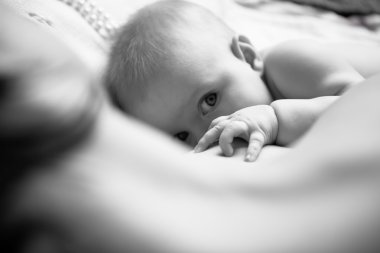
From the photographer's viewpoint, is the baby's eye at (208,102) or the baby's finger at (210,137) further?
the baby's eye at (208,102)

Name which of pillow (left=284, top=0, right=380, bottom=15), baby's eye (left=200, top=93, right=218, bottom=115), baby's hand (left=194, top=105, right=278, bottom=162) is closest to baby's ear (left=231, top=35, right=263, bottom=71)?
baby's eye (left=200, top=93, right=218, bottom=115)

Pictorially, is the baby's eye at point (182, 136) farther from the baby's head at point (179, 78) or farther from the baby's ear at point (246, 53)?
the baby's ear at point (246, 53)

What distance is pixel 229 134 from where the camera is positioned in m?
0.59

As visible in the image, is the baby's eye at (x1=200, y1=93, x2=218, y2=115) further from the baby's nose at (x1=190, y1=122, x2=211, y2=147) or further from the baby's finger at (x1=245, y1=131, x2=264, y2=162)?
the baby's finger at (x1=245, y1=131, x2=264, y2=162)

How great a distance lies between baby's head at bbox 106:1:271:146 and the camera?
0.77m

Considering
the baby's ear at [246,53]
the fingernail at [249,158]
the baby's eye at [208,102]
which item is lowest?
the baby's eye at [208,102]

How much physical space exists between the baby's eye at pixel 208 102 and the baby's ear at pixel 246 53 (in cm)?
13

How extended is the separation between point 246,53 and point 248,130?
1.11 feet

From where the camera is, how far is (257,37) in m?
1.20

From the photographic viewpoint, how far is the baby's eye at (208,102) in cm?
78

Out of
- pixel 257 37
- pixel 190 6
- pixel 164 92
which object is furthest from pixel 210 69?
pixel 257 37

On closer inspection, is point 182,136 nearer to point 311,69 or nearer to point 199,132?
point 199,132

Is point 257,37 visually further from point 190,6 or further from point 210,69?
point 210,69

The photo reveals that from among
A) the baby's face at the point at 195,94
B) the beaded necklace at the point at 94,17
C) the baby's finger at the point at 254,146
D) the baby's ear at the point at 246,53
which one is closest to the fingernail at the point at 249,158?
the baby's finger at the point at 254,146
